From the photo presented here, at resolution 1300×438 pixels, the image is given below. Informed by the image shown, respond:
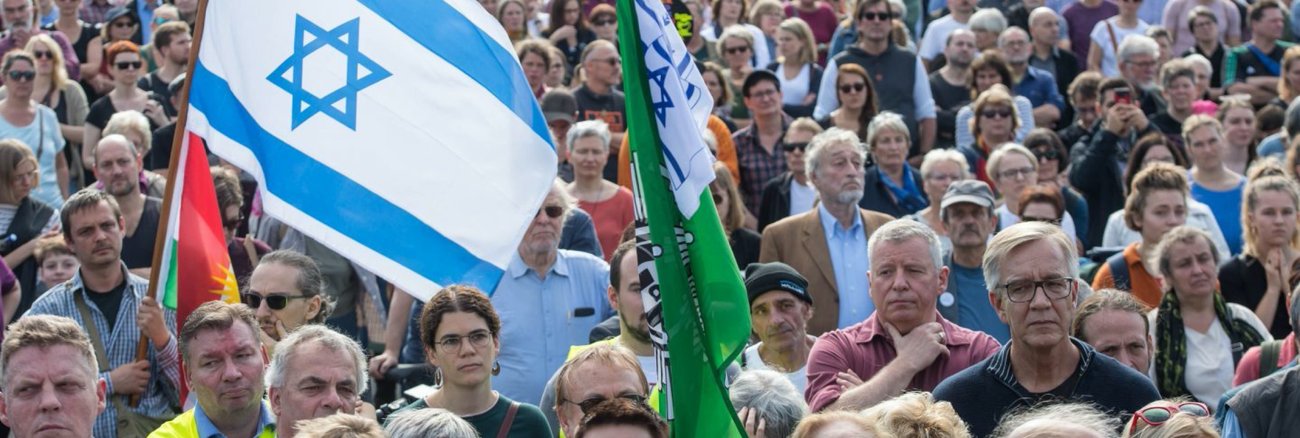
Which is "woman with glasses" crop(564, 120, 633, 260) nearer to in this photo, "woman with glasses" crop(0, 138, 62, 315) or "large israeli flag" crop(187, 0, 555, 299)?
"woman with glasses" crop(0, 138, 62, 315)

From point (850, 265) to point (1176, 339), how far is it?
1687 mm

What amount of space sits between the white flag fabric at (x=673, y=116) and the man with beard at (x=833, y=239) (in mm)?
3774

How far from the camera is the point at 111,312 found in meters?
8.78

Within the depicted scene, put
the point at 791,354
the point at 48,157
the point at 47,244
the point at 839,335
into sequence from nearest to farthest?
the point at 839,335 < the point at 791,354 < the point at 47,244 < the point at 48,157

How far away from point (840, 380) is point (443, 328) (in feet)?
4.60

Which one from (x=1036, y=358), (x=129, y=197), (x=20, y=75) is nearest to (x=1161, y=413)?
(x=1036, y=358)

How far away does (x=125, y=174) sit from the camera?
11.0m

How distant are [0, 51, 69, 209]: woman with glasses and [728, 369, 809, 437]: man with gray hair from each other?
7.85 m

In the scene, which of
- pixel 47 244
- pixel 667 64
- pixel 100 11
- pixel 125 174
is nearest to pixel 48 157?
pixel 125 174

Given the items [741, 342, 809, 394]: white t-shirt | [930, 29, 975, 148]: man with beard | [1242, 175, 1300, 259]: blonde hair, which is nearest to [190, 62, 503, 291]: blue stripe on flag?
[741, 342, 809, 394]: white t-shirt

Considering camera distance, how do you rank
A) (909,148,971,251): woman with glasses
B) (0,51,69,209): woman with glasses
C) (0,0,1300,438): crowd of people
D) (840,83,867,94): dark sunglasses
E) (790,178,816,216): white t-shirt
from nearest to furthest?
(0,0,1300,438): crowd of people
(909,148,971,251): woman with glasses
(790,178,816,216): white t-shirt
(0,51,69,209): woman with glasses
(840,83,867,94): dark sunglasses

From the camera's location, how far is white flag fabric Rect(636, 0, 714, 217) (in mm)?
5809

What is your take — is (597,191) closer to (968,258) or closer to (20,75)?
(968,258)

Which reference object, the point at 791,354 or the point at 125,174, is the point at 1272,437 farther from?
the point at 125,174
